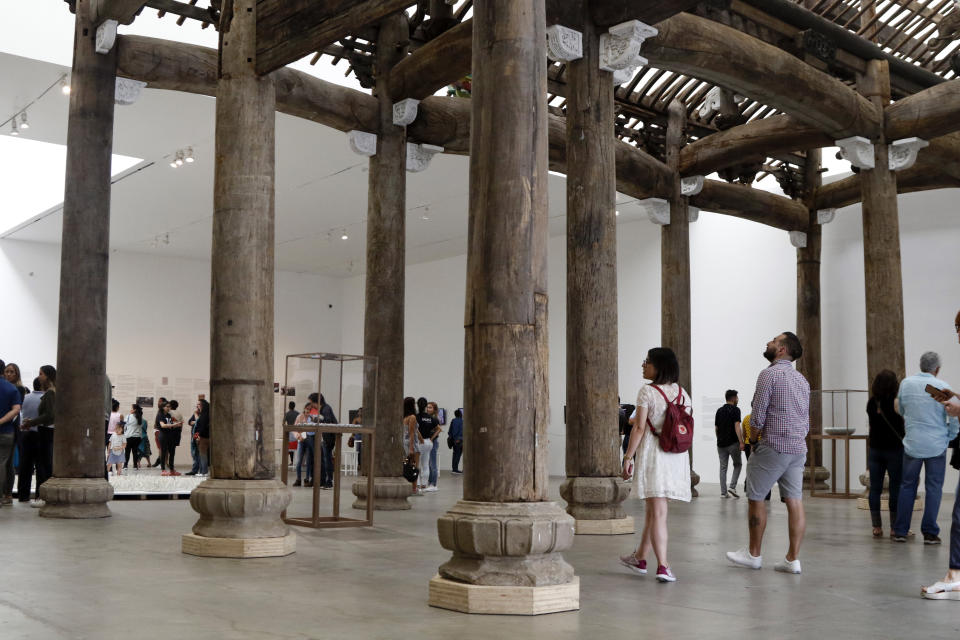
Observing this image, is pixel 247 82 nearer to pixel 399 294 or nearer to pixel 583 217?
pixel 583 217

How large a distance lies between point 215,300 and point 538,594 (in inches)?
137

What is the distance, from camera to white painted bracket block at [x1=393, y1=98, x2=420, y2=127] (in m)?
11.6

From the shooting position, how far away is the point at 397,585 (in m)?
5.89

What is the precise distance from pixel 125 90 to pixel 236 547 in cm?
571

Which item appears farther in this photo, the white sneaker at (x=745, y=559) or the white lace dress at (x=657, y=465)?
the white sneaker at (x=745, y=559)

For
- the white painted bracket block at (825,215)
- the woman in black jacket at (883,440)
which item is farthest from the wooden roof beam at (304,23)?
the white painted bracket block at (825,215)

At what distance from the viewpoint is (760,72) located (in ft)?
35.9

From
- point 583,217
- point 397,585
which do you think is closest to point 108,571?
point 397,585

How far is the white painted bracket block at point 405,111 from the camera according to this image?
1161 cm

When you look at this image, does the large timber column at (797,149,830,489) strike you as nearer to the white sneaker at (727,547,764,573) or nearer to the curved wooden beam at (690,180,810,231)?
the curved wooden beam at (690,180,810,231)

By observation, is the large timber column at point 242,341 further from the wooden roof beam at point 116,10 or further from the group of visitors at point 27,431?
the group of visitors at point 27,431

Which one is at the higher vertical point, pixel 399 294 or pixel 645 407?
pixel 399 294

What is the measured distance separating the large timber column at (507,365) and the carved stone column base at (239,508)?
217 cm

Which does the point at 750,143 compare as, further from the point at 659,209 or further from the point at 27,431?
the point at 27,431
